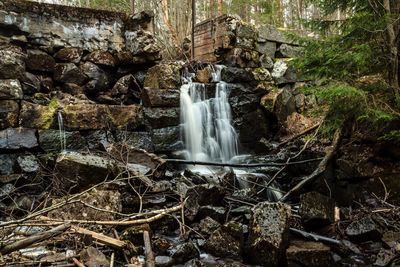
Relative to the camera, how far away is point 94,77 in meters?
10.5

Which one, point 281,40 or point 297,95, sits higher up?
point 281,40

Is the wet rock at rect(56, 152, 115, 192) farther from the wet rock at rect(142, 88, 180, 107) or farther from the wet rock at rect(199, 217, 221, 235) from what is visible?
the wet rock at rect(142, 88, 180, 107)

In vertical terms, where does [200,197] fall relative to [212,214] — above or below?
→ above

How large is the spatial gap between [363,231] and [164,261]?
296cm

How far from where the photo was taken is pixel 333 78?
621 cm

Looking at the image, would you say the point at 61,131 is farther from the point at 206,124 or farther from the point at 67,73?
the point at 206,124

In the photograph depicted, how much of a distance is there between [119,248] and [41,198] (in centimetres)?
295

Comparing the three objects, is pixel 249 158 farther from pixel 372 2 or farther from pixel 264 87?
pixel 372 2

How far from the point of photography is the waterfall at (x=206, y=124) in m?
10.3

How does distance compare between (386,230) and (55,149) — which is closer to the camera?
(386,230)

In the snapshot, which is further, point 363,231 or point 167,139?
point 167,139

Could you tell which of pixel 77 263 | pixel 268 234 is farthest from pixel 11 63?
pixel 268 234

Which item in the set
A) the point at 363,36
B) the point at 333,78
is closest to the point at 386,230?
the point at 333,78

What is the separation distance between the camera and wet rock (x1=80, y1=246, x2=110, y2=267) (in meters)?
3.67
